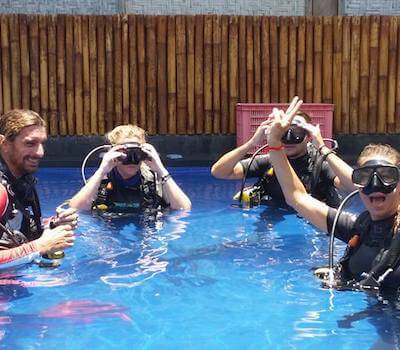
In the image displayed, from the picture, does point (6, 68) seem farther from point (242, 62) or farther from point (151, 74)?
point (242, 62)

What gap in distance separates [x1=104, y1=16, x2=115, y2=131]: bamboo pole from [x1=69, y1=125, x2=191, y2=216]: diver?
15.1 ft

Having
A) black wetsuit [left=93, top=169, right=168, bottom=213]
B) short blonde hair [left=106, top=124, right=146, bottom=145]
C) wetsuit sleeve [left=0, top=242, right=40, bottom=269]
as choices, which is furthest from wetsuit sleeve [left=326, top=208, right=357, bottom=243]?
black wetsuit [left=93, top=169, right=168, bottom=213]

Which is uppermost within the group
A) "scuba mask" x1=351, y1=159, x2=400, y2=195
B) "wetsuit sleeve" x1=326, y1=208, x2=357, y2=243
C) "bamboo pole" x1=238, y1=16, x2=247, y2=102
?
"bamboo pole" x1=238, y1=16, x2=247, y2=102

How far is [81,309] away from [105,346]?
0.53 m

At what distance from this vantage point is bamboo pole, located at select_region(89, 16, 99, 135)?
10539 mm

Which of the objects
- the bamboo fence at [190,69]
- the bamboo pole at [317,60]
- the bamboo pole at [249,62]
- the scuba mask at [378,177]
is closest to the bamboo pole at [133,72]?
the bamboo fence at [190,69]

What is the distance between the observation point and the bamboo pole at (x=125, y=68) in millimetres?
10570

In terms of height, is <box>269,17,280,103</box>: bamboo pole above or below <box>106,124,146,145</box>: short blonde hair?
above

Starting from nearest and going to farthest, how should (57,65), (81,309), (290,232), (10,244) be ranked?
1. (81,309)
2. (10,244)
3. (290,232)
4. (57,65)

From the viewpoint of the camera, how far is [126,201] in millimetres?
6082

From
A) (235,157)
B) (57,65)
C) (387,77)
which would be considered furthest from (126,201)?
(387,77)

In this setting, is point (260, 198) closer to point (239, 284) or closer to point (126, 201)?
point (126, 201)

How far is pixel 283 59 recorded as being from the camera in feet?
35.5

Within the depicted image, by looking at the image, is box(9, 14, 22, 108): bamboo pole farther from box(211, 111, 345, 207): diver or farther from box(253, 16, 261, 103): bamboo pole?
box(211, 111, 345, 207): diver
